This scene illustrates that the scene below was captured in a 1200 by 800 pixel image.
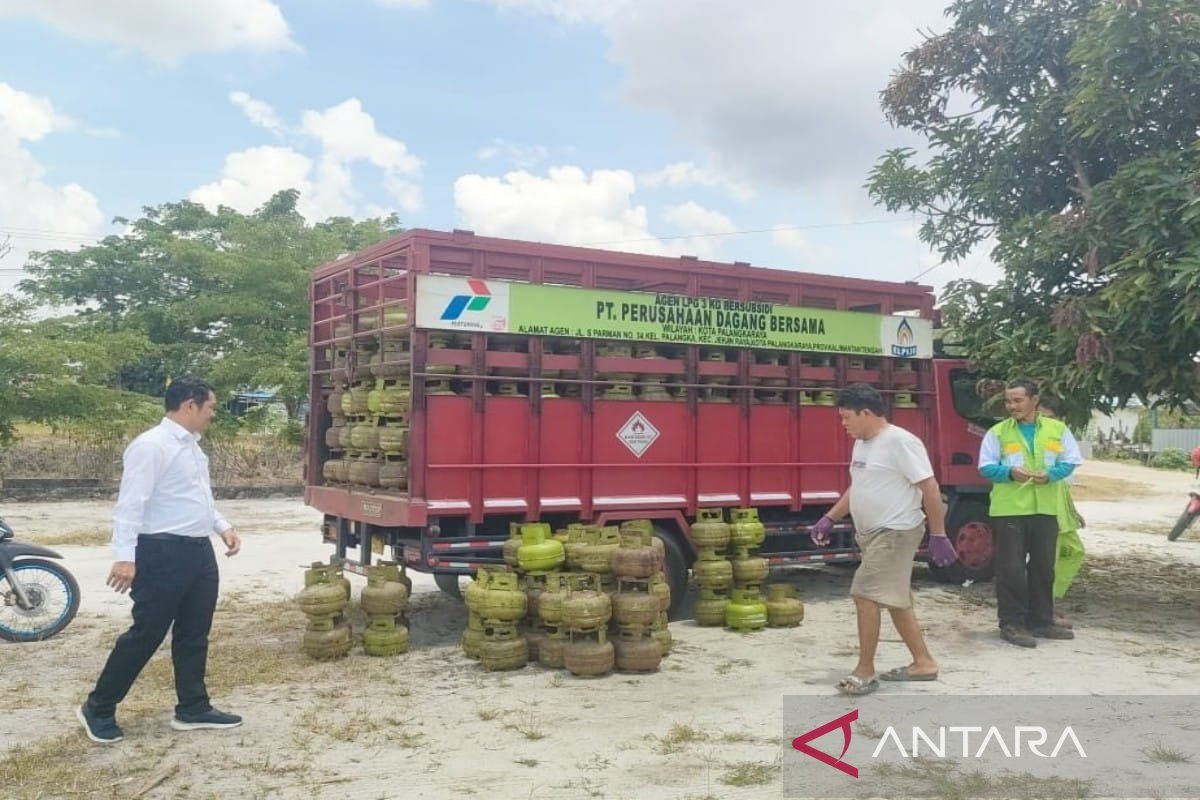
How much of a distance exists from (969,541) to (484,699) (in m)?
5.68

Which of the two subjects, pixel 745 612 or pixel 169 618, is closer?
pixel 169 618

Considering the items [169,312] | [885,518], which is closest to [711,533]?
[885,518]

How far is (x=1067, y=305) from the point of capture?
7656mm

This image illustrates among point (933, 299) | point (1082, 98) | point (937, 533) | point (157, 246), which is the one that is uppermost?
point (157, 246)

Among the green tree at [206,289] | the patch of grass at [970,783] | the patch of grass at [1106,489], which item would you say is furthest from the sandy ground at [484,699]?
the patch of grass at [1106,489]

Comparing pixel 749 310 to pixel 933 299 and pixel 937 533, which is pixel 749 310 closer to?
pixel 933 299

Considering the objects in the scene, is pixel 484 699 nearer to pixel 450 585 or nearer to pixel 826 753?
pixel 826 753

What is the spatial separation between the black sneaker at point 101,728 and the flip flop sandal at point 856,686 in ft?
12.7

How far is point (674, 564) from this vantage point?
7348 millimetres

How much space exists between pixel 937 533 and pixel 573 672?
7.71 ft

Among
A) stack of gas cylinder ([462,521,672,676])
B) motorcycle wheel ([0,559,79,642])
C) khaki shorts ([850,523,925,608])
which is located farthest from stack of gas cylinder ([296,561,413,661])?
khaki shorts ([850,523,925,608])

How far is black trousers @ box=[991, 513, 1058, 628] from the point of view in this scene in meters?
6.84

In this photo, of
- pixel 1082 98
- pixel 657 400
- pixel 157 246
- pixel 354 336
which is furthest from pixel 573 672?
pixel 157 246

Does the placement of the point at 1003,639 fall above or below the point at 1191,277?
below
